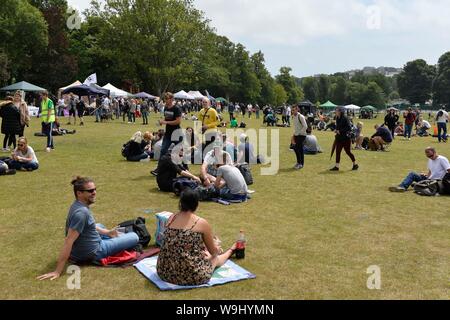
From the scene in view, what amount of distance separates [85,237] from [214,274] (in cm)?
158

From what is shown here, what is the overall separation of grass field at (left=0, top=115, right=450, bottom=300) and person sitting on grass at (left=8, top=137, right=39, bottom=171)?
33 cm

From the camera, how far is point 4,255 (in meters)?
5.66

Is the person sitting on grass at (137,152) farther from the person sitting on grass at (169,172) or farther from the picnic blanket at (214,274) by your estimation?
the picnic blanket at (214,274)

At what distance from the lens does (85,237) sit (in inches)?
208

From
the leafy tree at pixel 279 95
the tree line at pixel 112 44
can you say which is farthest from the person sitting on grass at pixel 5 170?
the leafy tree at pixel 279 95

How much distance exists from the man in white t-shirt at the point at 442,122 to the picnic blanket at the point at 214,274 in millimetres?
19886

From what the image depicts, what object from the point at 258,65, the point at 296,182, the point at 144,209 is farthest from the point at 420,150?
the point at 258,65

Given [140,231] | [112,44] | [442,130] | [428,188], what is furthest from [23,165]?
[112,44]

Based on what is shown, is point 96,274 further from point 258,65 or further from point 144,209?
point 258,65

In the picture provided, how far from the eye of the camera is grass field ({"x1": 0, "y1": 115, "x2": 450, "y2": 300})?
477 centimetres

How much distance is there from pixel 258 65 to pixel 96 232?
108 meters

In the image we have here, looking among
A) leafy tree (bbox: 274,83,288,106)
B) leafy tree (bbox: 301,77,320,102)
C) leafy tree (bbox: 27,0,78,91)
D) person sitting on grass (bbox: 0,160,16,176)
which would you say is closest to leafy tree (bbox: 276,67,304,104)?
leafy tree (bbox: 274,83,288,106)

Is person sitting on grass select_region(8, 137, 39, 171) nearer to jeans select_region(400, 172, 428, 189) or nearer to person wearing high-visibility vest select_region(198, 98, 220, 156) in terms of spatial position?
person wearing high-visibility vest select_region(198, 98, 220, 156)
